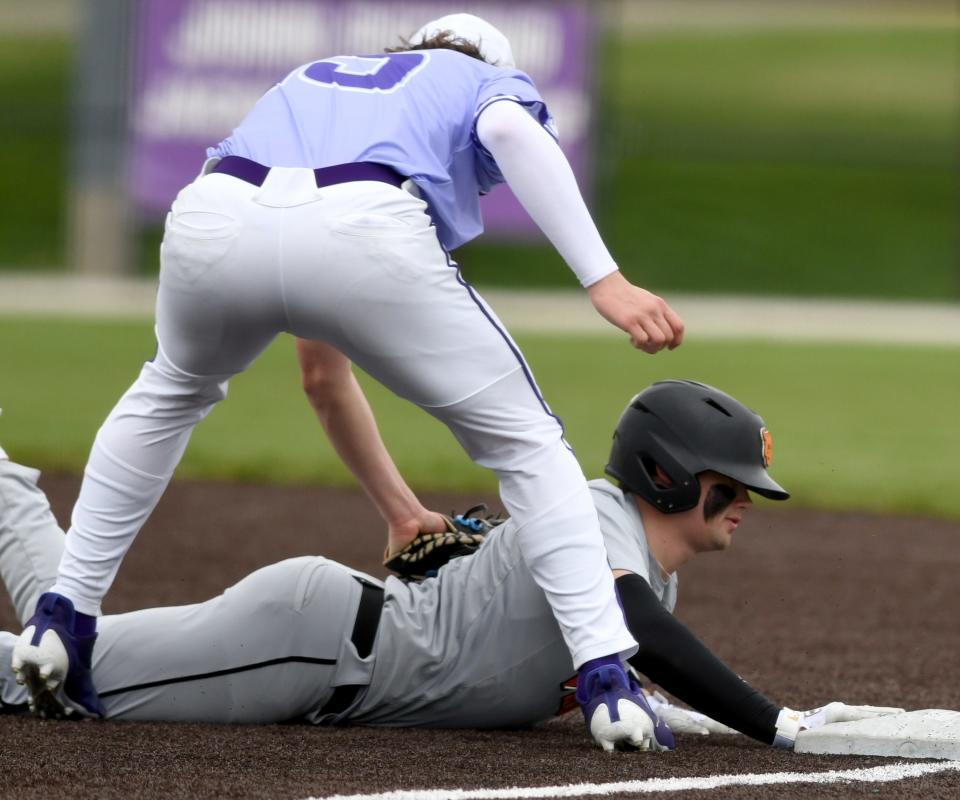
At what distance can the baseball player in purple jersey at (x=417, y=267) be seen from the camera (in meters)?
3.59

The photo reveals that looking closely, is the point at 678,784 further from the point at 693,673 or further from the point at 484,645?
the point at 484,645

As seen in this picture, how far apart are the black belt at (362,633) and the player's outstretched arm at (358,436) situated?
1.97 feet

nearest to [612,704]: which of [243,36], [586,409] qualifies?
[586,409]

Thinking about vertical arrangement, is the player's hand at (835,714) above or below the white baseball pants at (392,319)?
below

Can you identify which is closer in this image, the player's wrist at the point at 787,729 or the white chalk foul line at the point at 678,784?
Answer: the white chalk foul line at the point at 678,784

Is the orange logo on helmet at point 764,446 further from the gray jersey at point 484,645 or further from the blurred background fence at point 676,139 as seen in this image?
the blurred background fence at point 676,139

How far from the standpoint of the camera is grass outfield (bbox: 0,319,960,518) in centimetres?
937

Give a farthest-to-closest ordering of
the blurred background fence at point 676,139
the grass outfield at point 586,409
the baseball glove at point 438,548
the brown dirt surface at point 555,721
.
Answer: the blurred background fence at point 676,139 < the grass outfield at point 586,409 < the baseball glove at point 438,548 < the brown dirt surface at point 555,721

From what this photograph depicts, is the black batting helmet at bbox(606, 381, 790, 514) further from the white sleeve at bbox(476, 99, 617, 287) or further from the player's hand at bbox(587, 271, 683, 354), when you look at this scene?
the white sleeve at bbox(476, 99, 617, 287)

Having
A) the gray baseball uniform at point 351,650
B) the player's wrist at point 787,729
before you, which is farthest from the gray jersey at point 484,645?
the player's wrist at point 787,729

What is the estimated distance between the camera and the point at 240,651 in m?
4.03

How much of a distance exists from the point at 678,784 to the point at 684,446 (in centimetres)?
90

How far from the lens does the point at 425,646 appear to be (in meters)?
4.03

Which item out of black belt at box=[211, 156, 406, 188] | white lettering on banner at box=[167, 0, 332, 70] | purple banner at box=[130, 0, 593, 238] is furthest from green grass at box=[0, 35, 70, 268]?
black belt at box=[211, 156, 406, 188]
